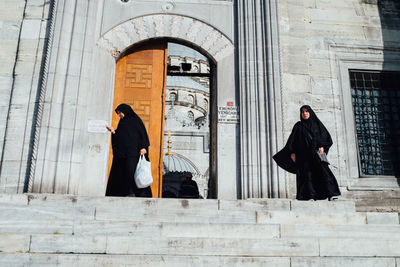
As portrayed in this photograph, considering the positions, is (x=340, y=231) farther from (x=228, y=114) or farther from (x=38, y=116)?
(x=38, y=116)

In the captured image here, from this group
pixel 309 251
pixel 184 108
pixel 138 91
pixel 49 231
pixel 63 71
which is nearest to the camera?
pixel 309 251

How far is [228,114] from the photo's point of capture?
6.89m

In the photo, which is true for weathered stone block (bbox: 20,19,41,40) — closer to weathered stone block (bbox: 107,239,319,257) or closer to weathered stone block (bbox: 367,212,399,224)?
weathered stone block (bbox: 107,239,319,257)

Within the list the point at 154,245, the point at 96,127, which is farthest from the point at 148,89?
the point at 154,245

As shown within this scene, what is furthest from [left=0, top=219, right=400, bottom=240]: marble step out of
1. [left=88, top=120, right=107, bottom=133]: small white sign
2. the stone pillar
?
[left=88, top=120, right=107, bottom=133]: small white sign

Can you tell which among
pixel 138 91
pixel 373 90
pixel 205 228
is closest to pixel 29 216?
pixel 205 228

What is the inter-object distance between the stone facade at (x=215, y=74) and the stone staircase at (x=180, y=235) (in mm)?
1668

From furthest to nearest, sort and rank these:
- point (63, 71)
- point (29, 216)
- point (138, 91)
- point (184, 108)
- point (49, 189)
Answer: point (184, 108) → point (138, 91) → point (63, 71) → point (49, 189) → point (29, 216)

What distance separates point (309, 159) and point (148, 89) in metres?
3.41

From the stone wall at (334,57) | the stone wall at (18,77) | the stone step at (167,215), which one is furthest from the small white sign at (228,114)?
the stone wall at (18,77)

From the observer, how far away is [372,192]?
22.7 feet

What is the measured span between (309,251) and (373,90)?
531cm

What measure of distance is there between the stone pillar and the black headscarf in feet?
5.88

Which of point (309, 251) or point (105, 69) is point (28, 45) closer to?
point (105, 69)
